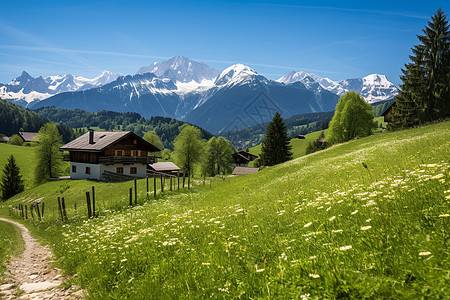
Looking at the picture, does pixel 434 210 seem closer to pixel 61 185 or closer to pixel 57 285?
pixel 57 285

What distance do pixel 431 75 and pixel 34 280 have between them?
57.2 metres

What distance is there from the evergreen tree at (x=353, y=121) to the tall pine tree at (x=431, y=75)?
16.1m

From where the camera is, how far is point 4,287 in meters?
7.42

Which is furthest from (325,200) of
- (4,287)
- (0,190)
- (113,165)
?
(0,190)

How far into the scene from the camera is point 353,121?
63688 millimetres

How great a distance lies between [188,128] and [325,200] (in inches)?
2762

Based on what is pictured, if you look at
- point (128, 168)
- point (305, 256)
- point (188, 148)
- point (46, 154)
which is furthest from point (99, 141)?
point (305, 256)

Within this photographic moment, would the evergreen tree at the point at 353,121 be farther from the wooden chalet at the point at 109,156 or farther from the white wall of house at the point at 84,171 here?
the white wall of house at the point at 84,171

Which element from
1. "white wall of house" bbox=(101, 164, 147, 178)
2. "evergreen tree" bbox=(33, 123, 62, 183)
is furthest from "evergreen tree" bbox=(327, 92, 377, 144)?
"evergreen tree" bbox=(33, 123, 62, 183)

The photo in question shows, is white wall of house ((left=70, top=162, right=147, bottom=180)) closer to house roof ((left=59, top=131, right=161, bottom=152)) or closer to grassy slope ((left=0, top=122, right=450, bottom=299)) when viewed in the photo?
house roof ((left=59, top=131, right=161, bottom=152))

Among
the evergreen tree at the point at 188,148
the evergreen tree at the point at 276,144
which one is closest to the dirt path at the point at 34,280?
the evergreen tree at the point at 276,144

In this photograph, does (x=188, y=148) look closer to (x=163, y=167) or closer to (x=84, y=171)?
(x=163, y=167)

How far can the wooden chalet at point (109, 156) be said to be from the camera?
53.6 metres

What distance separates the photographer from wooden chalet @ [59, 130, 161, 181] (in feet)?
176
